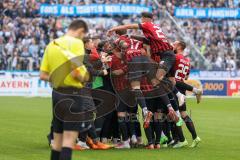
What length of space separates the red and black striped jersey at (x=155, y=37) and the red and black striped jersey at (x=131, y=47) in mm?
310

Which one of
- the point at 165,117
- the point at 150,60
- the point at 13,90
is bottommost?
the point at 13,90

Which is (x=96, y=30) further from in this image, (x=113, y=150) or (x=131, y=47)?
(x=113, y=150)

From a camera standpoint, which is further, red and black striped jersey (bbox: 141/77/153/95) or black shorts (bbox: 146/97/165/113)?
black shorts (bbox: 146/97/165/113)

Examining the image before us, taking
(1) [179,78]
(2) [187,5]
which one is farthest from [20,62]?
(1) [179,78]

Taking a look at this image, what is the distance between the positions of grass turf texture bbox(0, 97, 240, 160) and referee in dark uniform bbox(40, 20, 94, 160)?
2.96m

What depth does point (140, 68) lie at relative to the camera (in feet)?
51.1

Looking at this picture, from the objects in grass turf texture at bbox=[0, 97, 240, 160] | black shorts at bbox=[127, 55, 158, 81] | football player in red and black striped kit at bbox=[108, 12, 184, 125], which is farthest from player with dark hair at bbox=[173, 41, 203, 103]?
grass turf texture at bbox=[0, 97, 240, 160]

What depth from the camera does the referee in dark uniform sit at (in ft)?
33.0

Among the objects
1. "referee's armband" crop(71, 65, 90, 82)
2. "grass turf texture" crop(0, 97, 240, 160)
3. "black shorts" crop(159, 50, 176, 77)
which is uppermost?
"referee's armband" crop(71, 65, 90, 82)

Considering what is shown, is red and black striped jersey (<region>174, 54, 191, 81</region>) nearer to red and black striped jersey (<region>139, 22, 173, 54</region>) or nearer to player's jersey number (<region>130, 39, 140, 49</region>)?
red and black striped jersey (<region>139, 22, 173, 54</region>)

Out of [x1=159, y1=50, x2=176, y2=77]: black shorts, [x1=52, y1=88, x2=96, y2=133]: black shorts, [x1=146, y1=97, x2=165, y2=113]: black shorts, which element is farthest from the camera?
[x1=146, y1=97, x2=165, y2=113]: black shorts

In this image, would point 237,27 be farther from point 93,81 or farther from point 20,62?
point 93,81

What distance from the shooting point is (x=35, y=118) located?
2341 centimetres

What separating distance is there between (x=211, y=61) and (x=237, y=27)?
5314mm
